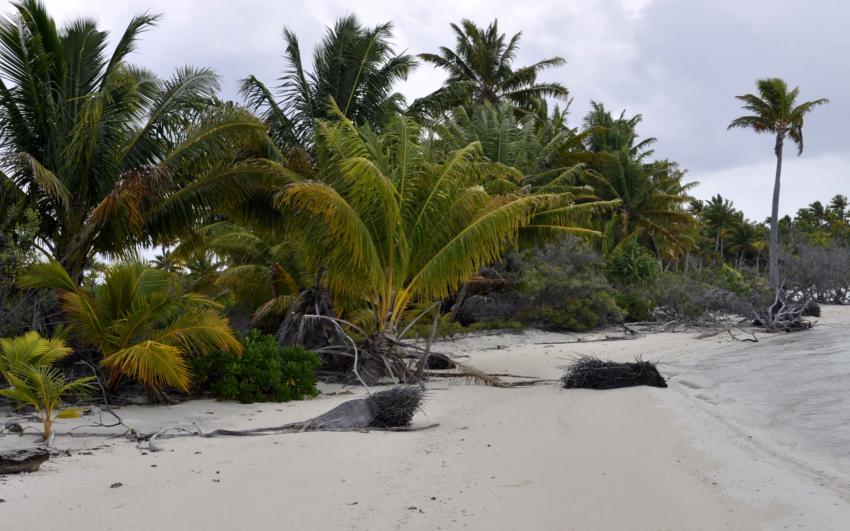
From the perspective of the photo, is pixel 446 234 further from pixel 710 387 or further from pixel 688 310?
pixel 688 310

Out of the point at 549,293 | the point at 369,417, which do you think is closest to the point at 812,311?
the point at 549,293

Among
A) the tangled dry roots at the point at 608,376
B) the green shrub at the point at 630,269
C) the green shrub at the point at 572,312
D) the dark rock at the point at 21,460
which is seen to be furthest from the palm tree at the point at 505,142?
the dark rock at the point at 21,460

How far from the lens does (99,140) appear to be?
34.5ft

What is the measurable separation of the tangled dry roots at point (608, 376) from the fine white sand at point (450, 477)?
6.70 ft

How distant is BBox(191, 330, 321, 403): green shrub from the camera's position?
9.64 m

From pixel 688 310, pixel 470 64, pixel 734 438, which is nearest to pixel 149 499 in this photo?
pixel 734 438

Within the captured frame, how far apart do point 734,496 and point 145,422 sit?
6.02m

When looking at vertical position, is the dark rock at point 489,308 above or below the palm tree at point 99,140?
below

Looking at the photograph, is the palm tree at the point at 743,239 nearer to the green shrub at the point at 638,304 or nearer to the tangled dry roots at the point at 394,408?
the green shrub at the point at 638,304

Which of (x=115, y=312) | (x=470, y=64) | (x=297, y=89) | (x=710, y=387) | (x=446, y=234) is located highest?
(x=470, y=64)

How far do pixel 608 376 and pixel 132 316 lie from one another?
23.3 feet

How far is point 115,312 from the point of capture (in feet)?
29.7

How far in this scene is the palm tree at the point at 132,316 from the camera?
877 centimetres

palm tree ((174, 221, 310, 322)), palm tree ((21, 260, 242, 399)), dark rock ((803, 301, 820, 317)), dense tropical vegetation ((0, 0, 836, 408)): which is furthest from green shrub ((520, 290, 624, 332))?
palm tree ((21, 260, 242, 399))
